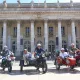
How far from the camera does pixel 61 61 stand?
44.1ft

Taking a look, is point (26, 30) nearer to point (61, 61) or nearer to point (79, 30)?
point (79, 30)

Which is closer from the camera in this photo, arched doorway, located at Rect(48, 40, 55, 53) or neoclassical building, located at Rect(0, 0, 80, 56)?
neoclassical building, located at Rect(0, 0, 80, 56)

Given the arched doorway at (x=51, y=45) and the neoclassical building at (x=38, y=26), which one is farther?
the arched doorway at (x=51, y=45)

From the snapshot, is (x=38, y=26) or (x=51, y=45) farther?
(x=38, y=26)

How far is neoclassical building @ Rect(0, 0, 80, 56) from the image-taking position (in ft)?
128

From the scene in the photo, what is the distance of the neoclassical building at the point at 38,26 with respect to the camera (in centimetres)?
3900

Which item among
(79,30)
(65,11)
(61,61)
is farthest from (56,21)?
(61,61)

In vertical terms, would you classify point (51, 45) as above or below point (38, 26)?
below

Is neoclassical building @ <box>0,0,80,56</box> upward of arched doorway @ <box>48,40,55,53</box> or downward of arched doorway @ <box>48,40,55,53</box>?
upward

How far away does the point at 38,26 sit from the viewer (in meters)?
42.6

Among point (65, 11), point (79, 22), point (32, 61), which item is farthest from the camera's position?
point (79, 22)

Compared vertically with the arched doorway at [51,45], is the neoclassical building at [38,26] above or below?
above

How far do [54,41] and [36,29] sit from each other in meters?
4.81

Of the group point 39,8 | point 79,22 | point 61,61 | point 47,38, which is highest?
point 39,8
